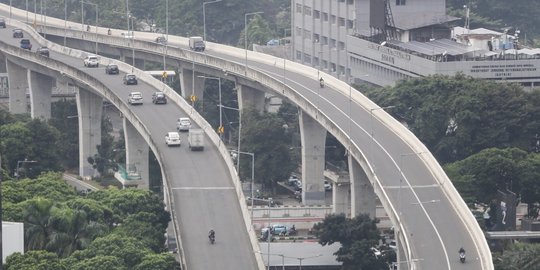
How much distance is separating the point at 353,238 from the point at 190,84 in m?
64.0

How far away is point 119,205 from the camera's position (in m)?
122

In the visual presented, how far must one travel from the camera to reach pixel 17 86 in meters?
189

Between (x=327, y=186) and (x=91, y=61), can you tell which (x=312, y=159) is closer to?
(x=327, y=186)

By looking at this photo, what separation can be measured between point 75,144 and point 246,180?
2154 cm

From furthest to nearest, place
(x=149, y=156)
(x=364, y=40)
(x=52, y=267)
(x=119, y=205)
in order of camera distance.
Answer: (x=364, y=40)
(x=149, y=156)
(x=119, y=205)
(x=52, y=267)

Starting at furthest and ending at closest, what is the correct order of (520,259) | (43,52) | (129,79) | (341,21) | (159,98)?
1. (341,21)
2. (43,52)
3. (129,79)
4. (159,98)
5. (520,259)

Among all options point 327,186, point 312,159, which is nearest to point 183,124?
point 312,159

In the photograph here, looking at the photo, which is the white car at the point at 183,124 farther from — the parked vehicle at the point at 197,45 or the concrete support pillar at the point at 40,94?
the parked vehicle at the point at 197,45

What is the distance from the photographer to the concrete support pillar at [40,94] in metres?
179

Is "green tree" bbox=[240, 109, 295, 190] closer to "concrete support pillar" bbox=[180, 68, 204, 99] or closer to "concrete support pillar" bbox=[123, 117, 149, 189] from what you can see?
"concrete support pillar" bbox=[123, 117, 149, 189]

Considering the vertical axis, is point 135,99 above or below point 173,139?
above

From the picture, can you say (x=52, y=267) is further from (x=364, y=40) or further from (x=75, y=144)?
(x=364, y=40)

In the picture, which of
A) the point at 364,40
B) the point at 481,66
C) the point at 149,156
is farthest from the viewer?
the point at 364,40

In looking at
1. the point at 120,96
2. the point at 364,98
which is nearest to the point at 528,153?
the point at 364,98
